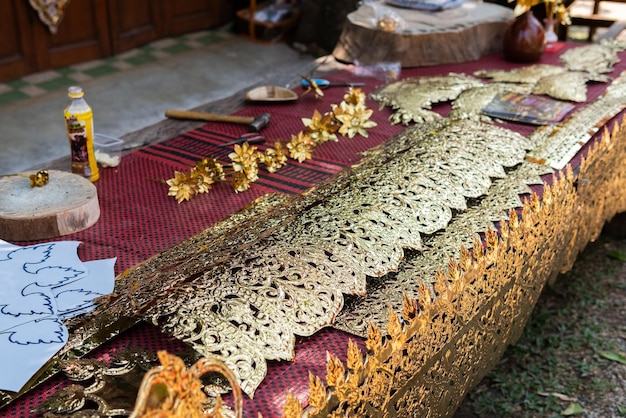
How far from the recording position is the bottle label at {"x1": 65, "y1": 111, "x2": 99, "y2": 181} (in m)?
1.96

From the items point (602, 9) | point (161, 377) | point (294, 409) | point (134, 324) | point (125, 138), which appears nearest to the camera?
point (161, 377)

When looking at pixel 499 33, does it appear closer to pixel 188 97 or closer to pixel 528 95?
pixel 528 95

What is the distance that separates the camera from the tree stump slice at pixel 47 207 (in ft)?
5.68

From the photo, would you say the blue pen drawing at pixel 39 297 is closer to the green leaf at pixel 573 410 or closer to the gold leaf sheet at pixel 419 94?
the gold leaf sheet at pixel 419 94

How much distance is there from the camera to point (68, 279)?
5.17 feet

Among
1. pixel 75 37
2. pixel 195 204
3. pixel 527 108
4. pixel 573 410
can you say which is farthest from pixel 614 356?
pixel 75 37

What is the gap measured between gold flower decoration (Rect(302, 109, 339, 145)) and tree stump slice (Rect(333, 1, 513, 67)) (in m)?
0.98

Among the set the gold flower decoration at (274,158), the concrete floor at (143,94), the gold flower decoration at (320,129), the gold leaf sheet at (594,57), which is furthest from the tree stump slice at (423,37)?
the gold flower decoration at (274,158)

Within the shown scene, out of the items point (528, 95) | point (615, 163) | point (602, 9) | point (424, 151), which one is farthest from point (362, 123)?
point (602, 9)

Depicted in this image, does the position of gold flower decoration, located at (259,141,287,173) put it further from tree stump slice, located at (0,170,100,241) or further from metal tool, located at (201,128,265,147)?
tree stump slice, located at (0,170,100,241)

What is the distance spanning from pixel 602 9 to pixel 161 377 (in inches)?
321

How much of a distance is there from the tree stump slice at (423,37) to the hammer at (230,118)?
1.01 metres

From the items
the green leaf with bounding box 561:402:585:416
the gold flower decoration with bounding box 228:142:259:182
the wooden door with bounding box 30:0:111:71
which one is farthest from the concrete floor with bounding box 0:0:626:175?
the green leaf with bounding box 561:402:585:416

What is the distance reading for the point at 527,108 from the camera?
2.73m
